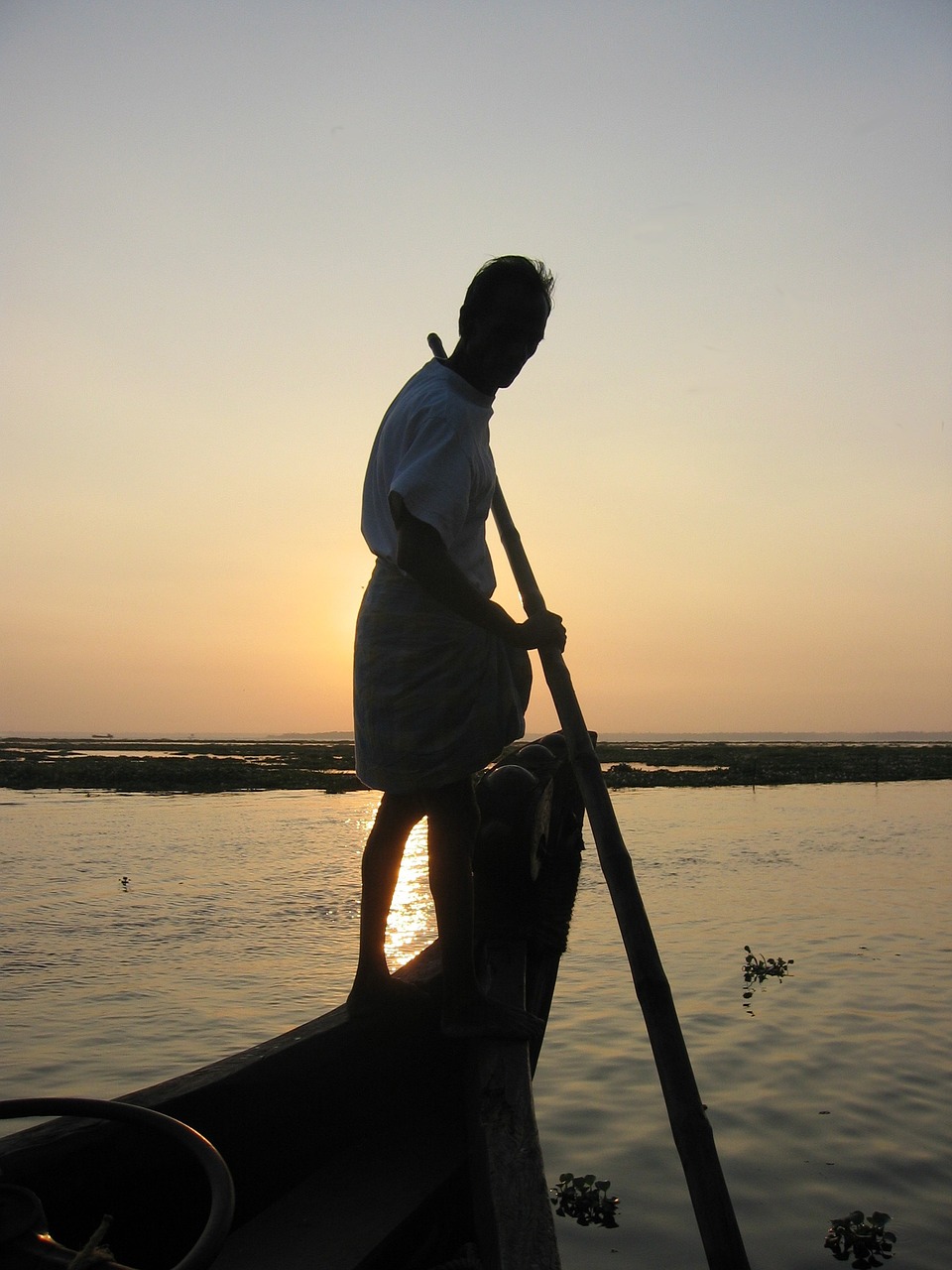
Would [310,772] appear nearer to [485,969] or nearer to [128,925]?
[128,925]

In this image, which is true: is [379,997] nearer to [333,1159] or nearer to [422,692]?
[333,1159]

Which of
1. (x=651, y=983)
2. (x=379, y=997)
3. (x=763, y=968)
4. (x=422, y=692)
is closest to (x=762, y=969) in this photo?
(x=763, y=968)

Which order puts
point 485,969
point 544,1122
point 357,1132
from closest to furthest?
point 357,1132 < point 485,969 < point 544,1122

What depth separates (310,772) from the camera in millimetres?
40938

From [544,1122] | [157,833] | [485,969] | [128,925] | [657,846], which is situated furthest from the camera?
[157,833]

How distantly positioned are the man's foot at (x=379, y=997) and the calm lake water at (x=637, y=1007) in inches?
62.2

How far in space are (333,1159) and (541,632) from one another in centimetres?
161

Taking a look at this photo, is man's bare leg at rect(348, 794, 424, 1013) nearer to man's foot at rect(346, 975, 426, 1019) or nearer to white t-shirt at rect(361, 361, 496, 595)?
man's foot at rect(346, 975, 426, 1019)

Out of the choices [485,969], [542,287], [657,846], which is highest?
[542,287]

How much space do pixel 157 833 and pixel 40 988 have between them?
37.1ft

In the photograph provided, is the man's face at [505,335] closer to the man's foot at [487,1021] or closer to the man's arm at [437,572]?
the man's arm at [437,572]

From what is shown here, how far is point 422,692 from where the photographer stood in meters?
2.79

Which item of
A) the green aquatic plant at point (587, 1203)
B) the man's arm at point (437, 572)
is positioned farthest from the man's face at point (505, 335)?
the green aquatic plant at point (587, 1203)

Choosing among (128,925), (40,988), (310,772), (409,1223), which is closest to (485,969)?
(409,1223)
